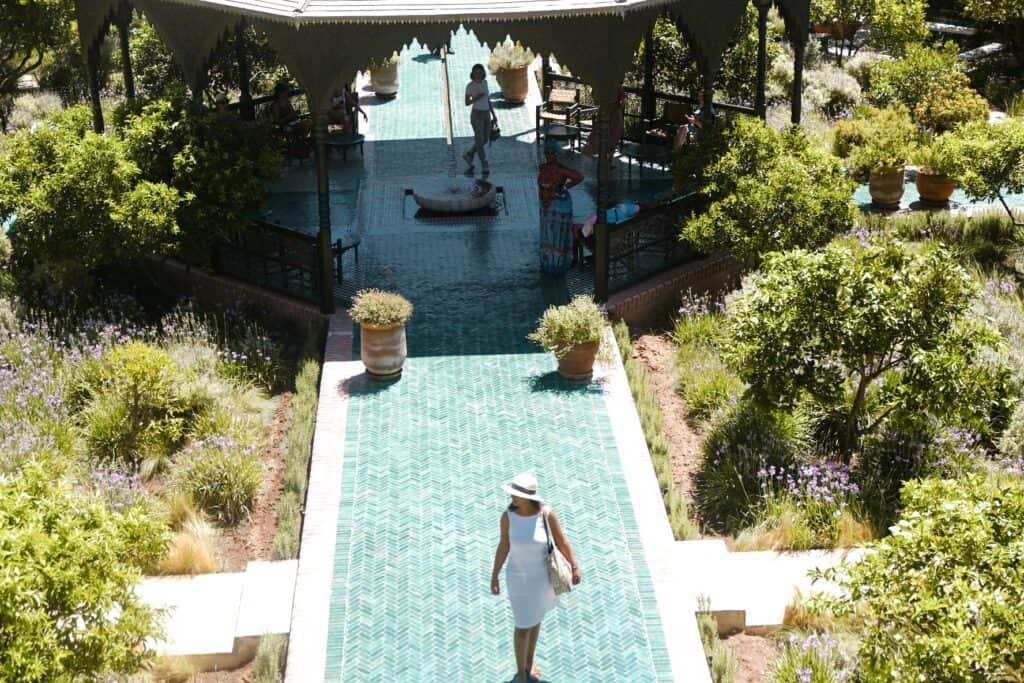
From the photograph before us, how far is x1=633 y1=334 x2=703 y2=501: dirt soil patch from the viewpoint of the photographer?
11109 mm

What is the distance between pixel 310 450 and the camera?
11.0m

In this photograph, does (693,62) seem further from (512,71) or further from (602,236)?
(602,236)

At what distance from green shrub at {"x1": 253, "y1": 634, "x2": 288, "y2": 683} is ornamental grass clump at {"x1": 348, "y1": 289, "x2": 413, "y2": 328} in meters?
3.76

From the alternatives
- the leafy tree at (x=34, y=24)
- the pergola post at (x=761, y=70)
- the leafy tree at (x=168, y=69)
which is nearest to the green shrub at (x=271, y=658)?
the pergola post at (x=761, y=70)

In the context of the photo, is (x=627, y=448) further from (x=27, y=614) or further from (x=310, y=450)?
(x=27, y=614)

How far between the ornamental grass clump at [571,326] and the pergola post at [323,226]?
2659mm

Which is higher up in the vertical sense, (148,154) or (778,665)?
(148,154)

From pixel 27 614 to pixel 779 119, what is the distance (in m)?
17.7

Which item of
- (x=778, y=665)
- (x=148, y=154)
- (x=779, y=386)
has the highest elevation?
(x=148, y=154)

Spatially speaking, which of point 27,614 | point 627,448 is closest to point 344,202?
point 627,448

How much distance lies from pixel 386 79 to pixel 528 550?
17682 millimetres

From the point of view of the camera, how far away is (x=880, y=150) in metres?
17.4

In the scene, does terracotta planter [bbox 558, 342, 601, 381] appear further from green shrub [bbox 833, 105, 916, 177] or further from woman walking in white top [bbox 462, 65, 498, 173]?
green shrub [bbox 833, 105, 916, 177]

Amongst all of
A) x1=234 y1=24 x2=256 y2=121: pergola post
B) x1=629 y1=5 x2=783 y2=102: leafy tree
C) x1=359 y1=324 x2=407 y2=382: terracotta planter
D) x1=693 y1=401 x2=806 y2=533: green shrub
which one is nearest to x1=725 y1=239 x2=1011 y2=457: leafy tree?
x1=693 y1=401 x2=806 y2=533: green shrub
